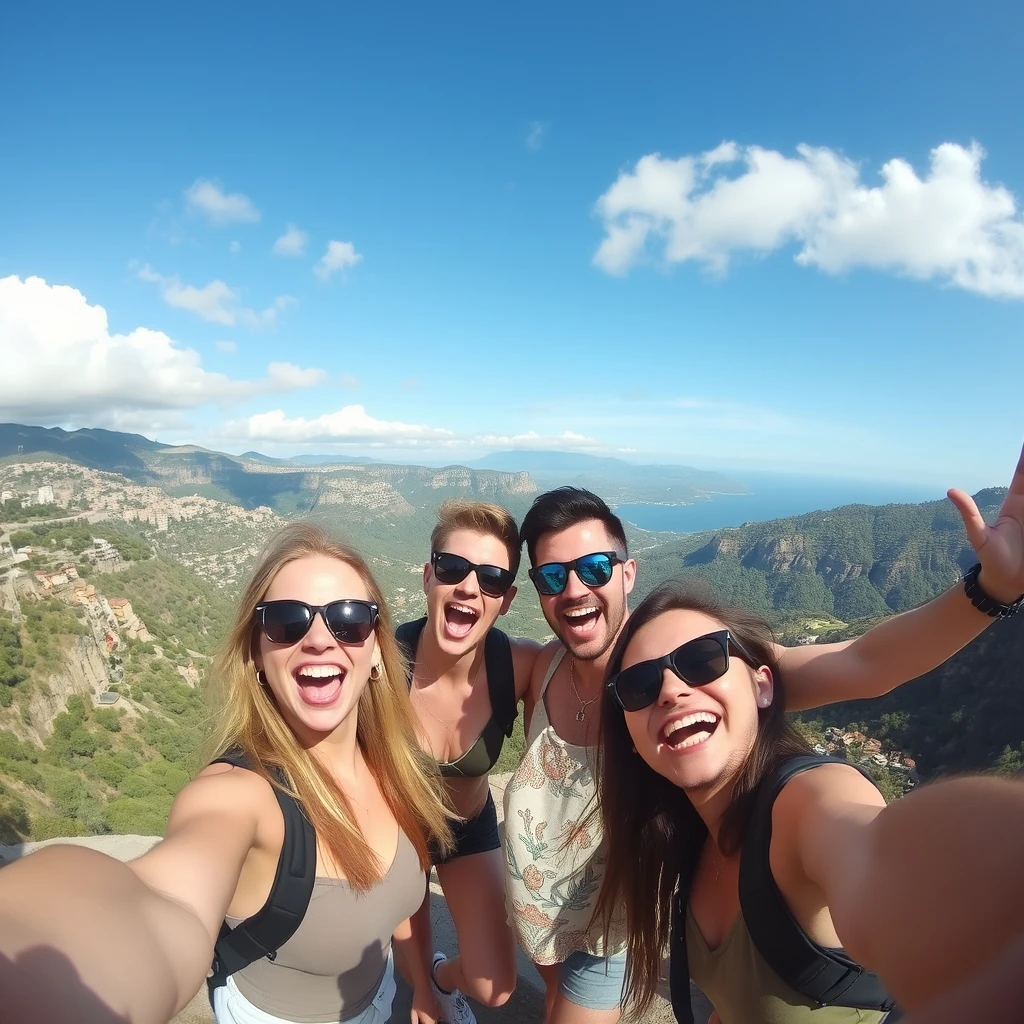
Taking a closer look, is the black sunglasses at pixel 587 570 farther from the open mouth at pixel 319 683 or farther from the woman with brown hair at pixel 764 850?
the open mouth at pixel 319 683

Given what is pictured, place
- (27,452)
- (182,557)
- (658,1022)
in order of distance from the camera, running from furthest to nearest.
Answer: (27,452) < (182,557) < (658,1022)

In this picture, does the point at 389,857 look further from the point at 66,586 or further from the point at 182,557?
the point at 182,557

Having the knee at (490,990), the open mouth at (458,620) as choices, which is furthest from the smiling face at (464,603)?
the knee at (490,990)

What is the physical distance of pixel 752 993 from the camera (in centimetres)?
172

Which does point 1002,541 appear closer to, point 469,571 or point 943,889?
point 943,889

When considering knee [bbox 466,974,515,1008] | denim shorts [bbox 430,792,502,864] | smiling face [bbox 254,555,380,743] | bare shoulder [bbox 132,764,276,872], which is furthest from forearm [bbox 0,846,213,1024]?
knee [bbox 466,974,515,1008]

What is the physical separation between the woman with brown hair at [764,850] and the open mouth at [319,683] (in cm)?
126

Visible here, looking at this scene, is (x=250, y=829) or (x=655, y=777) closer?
(x=250, y=829)

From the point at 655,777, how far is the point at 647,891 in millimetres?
479

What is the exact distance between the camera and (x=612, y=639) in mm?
2916

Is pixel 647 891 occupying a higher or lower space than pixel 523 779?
lower

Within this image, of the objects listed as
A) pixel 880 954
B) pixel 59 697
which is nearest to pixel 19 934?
pixel 880 954

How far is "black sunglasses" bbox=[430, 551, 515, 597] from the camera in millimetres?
3322

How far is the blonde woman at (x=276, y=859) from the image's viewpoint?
1161 mm
